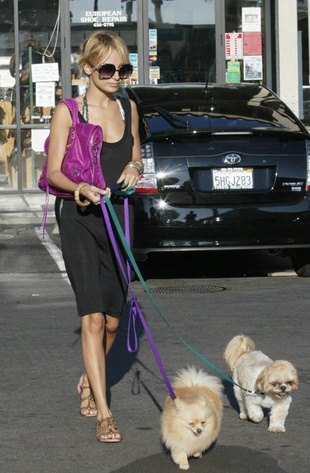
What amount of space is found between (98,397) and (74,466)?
45cm

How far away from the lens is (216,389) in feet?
16.1

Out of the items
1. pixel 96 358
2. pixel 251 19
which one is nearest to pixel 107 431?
pixel 96 358

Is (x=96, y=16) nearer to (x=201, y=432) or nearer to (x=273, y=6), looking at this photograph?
(x=273, y=6)

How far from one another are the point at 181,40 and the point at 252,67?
46.1 inches

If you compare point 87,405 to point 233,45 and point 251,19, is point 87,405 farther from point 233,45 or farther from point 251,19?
point 251,19

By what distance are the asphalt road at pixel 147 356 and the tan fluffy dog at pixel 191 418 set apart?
0.14 m

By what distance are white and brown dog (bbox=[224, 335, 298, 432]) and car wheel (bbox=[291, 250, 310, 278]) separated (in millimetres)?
4356

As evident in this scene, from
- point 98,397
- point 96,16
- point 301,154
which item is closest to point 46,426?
point 98,397

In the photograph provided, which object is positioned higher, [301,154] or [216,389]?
[301,154]

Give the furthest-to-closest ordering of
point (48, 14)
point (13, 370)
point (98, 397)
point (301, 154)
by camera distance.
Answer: point (48, 14) → point (301, 154) → point (13, 370) → point (98, 397)

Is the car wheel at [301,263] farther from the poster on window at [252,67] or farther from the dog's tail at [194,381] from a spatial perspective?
the poster on window at [252,67]

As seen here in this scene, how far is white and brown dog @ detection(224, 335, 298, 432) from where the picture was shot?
16.5 feet

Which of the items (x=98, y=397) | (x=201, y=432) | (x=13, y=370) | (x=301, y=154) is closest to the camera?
(x=201, y=432)

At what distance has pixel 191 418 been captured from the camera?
4.57m
